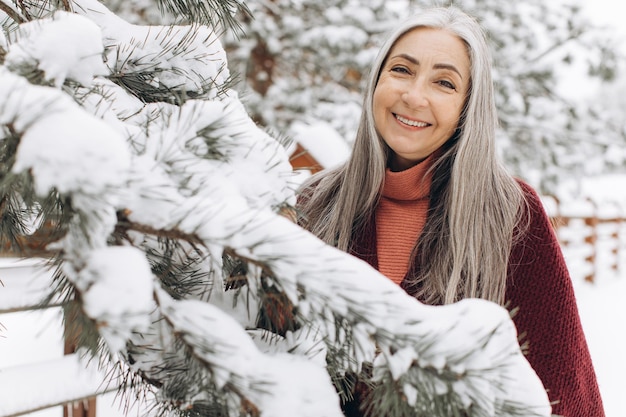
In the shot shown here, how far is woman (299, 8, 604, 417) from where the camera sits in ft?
5.15

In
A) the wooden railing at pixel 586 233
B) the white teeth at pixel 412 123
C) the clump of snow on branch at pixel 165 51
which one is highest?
the wooden railing at pixel 586 233

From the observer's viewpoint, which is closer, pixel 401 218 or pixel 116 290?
pixel 116 290

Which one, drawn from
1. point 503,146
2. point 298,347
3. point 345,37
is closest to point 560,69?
point 503,146

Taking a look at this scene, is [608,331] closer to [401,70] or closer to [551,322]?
[551,322]

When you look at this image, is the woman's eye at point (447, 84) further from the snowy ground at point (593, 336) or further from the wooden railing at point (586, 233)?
the wooden railing at point (586, 233)

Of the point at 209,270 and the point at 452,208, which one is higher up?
the point at 452,208

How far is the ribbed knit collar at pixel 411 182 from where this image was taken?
5.90 feet

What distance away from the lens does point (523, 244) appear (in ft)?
5.36

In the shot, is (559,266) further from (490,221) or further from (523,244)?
(490,221)

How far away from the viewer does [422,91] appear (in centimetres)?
169

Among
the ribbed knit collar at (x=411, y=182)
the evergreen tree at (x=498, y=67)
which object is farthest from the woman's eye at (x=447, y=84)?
the evergreen tree at (x=498, y=67)

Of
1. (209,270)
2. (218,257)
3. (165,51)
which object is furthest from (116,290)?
(165,51)

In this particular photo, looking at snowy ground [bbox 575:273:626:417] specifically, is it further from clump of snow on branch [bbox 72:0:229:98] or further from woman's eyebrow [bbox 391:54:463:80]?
clump of snow on branch [bbox 72:0:229:98]

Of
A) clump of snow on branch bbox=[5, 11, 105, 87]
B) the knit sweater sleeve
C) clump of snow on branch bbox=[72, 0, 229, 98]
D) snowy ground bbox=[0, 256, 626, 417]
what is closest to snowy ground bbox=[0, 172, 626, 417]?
snowy ground bbox=[0, 256, 626, 417]
